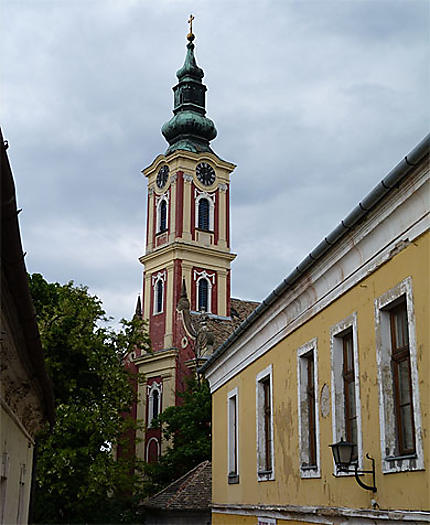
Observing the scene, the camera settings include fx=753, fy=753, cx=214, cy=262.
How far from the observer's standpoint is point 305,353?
10961 millimetres

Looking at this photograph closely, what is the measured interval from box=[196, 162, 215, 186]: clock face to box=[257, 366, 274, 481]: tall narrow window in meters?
36.3

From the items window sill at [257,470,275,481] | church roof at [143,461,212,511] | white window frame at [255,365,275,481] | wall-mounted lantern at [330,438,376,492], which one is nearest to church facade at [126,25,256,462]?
church roof at [143,461,212,511]

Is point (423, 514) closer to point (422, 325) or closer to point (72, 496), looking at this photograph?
point (422, 325)

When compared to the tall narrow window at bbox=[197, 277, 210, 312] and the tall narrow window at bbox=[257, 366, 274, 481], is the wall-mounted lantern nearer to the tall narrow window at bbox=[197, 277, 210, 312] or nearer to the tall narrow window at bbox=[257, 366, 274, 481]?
the tall narrow window at bbox=[257, 366, 274, 481]

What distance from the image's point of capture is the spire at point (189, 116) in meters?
51.6

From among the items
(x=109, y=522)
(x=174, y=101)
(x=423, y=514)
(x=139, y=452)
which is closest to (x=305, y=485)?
(x=423, y=514)

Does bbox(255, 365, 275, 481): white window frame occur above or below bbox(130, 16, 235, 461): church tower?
below

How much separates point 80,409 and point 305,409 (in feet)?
53.0

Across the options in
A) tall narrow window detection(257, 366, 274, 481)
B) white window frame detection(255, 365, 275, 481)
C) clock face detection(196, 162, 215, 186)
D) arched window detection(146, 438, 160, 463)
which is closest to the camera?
white window frame detection(255, 365, 275, 481)

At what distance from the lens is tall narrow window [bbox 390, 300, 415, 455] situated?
25.2ft

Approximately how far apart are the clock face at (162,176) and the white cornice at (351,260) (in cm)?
3636

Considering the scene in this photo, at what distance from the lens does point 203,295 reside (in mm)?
46375

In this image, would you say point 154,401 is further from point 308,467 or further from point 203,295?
point 308,467

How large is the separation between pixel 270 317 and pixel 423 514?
6.00 m
